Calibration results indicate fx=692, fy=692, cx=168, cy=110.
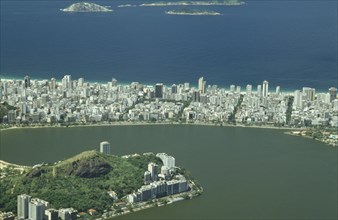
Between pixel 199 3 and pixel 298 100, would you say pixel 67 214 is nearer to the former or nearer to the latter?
pixel 298 100

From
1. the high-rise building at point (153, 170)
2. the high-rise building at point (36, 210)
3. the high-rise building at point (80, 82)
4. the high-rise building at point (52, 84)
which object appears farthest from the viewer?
the high-rise building at point (80, 82)

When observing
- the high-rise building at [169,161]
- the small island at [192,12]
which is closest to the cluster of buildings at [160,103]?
the high-rise building at [169,161]

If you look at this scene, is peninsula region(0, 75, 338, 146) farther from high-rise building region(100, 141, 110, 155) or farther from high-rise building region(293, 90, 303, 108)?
high-rise building region(100, 141, 110, 155)

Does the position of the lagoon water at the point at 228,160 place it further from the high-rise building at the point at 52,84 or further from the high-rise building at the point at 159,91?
the high-rise building at the point at 52,84

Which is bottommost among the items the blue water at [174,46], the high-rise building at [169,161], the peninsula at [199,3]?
the high-rise building at [169,161]

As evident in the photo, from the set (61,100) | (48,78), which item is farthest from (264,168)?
(48,78)

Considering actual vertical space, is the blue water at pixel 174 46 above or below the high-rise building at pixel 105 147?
above
